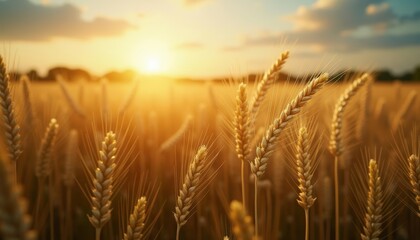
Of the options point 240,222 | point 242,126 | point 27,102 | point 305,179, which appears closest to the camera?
point 240,222

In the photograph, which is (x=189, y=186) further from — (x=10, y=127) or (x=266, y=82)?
(x=10, y=127)

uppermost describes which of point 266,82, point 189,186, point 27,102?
point 266,82

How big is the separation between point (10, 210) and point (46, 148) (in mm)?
1554

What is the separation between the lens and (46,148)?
2137mm

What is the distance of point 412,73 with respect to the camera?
3744cm

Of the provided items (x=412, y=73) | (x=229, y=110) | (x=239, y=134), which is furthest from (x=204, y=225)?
(x=412, y=73)

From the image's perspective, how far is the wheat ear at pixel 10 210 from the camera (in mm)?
677

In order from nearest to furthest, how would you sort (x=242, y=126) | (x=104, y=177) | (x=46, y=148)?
(x=104, y=177), (x=242, y=126), (x=46, y=148)

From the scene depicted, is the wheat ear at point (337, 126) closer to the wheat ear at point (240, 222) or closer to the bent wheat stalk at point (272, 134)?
the bent wheat stalk at point (272, 134)

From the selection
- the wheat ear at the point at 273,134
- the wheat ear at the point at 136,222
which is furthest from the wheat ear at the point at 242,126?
the wheat ear at the point at 136,222

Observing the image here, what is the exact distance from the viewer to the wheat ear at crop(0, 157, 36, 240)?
677mm

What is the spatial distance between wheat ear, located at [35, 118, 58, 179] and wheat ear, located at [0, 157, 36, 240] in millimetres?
1353

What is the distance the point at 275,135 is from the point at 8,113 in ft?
3.96

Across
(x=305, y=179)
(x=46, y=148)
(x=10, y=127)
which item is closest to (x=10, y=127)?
(x=10, y=127)
